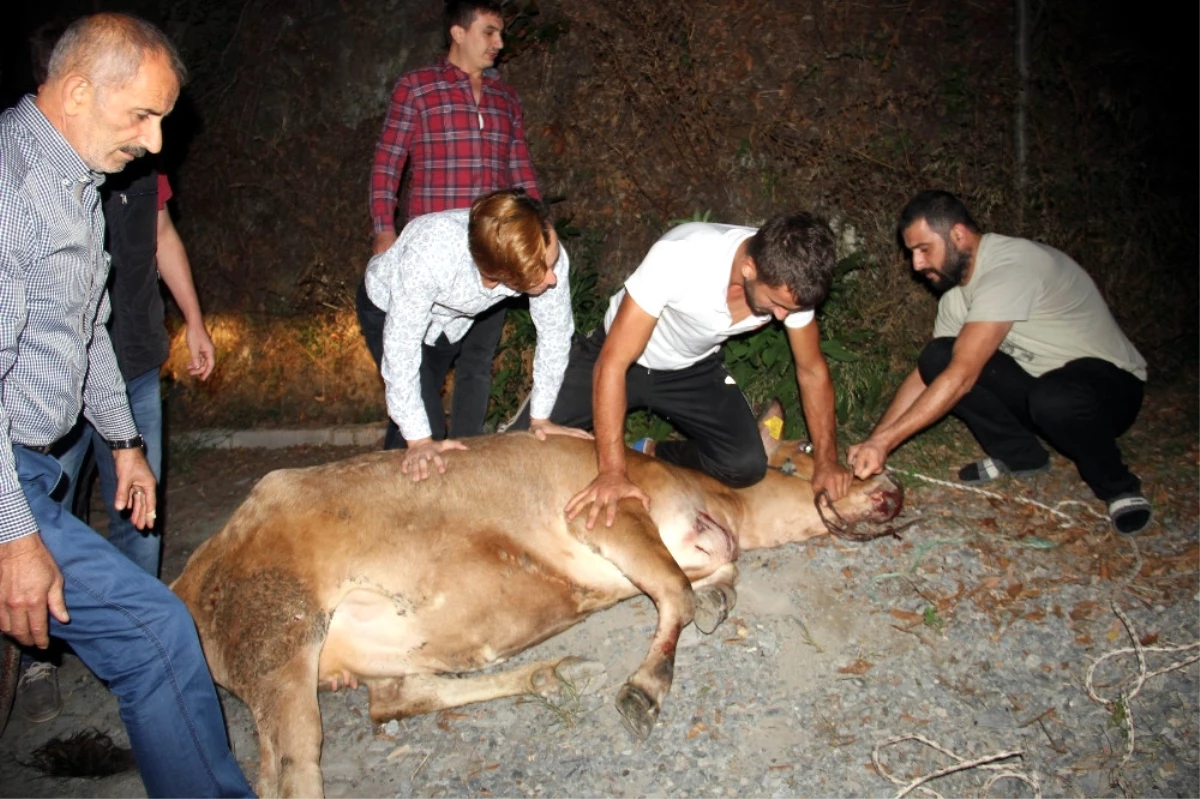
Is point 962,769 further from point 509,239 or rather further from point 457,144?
point 457,144

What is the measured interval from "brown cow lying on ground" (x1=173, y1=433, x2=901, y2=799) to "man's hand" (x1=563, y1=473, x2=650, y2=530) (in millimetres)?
61

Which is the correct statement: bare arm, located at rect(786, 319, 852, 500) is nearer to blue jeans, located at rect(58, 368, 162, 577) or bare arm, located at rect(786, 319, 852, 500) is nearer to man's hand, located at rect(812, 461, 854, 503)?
man's hand, located at rect(812, 461, 854, 503)

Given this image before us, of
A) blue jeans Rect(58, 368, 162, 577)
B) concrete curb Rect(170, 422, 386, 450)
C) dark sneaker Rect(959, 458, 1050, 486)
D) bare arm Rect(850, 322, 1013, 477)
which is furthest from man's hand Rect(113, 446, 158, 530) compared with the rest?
dark sneaker Rect(959, 458, 1050, 486)

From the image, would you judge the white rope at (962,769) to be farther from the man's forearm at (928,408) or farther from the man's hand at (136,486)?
the man's hand at (136,486)

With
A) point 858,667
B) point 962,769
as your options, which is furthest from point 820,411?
point 962,769

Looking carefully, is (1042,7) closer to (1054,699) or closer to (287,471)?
(1054,699)

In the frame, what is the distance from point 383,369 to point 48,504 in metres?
1.50

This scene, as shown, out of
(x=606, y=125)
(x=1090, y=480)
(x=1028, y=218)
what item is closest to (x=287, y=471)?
(x=1090, y=480)

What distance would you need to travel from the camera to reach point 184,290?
3930 millimetres

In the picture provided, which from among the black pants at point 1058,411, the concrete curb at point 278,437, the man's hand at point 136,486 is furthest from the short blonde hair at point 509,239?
the concrete curb at point 278,437

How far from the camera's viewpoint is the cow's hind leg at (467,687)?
10.8ft

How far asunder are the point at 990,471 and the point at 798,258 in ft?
7.82

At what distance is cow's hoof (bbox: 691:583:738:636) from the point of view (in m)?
3.47

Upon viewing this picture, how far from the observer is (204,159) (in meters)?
8.22
